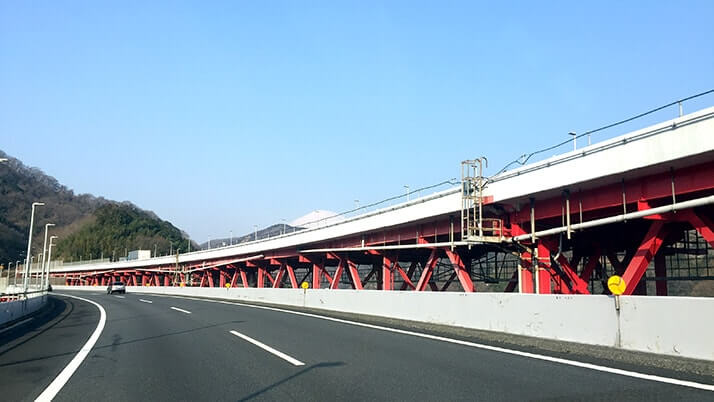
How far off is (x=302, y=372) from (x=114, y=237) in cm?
18108

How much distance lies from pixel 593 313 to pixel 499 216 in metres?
11.3

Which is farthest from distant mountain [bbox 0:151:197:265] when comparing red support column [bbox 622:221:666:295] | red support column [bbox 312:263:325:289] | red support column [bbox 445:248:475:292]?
red support column [bbox 622:221:666:295]

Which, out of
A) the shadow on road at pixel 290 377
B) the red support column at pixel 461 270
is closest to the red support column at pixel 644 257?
the red support column at pixel 461 270

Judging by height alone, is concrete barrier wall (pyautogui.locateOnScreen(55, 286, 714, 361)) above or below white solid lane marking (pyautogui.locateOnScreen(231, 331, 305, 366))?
above

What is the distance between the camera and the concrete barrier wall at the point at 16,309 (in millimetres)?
20250

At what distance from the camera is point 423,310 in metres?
18.2

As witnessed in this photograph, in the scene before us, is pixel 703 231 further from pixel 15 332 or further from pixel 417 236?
pixel 15 332

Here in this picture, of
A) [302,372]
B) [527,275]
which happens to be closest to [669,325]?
[302,372]

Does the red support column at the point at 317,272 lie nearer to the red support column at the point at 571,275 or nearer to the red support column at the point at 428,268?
the red support column at the point at 428,268

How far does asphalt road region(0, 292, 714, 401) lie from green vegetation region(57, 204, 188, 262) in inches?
6188

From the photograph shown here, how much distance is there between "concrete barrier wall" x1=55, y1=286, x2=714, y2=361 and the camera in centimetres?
925

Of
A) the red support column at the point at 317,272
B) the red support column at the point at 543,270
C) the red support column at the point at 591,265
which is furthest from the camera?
the red support column at the point at 317,272

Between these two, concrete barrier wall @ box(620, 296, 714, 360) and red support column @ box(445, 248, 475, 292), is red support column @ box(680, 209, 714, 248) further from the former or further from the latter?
red support column @ box(445, 248, 475, 292)

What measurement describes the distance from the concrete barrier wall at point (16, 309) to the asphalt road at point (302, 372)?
6892mm
